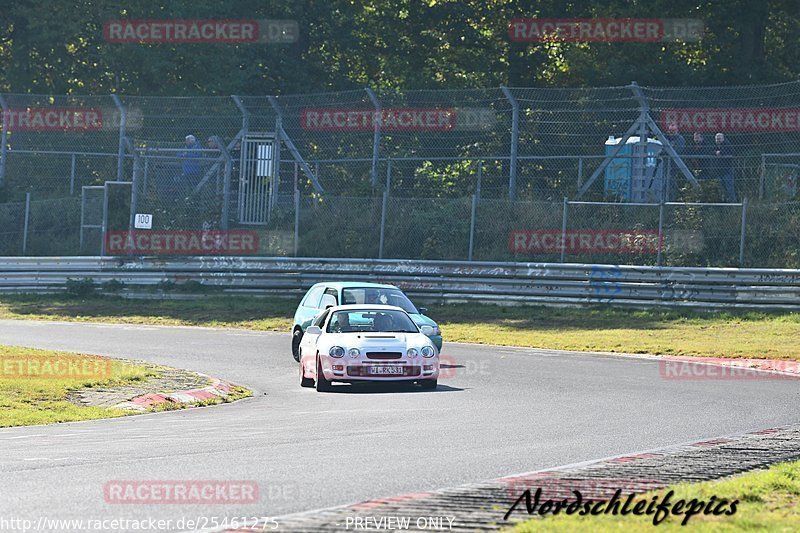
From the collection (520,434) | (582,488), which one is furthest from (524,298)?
(582,488)

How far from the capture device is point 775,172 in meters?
30.1

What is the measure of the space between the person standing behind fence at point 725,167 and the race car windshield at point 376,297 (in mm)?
10944

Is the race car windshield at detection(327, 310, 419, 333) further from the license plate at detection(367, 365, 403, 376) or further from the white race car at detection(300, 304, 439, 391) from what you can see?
the license plate at detection(367, 365, 403, 376)

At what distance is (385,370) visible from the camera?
1828 cm

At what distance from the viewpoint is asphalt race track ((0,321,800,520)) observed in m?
9.45

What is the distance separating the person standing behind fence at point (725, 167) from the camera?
30.4m

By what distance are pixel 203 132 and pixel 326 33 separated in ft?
32.0

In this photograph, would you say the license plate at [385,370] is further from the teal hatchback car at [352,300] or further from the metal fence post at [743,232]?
the metal fence post at [743,232]

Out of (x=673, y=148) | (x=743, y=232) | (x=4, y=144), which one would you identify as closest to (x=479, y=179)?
(x=673, y=148)

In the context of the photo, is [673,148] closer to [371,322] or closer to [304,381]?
[371,322]

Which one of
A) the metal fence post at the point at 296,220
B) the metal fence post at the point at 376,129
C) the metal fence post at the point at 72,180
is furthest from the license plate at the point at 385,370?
the metal fence post at the point at 72,180

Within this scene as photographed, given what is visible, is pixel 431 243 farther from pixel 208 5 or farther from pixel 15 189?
pixel 208 5

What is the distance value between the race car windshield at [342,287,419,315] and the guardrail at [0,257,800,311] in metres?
8.22

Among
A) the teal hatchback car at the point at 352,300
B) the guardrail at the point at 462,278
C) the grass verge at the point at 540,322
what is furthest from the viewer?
the guardrail at the point at 462,278
